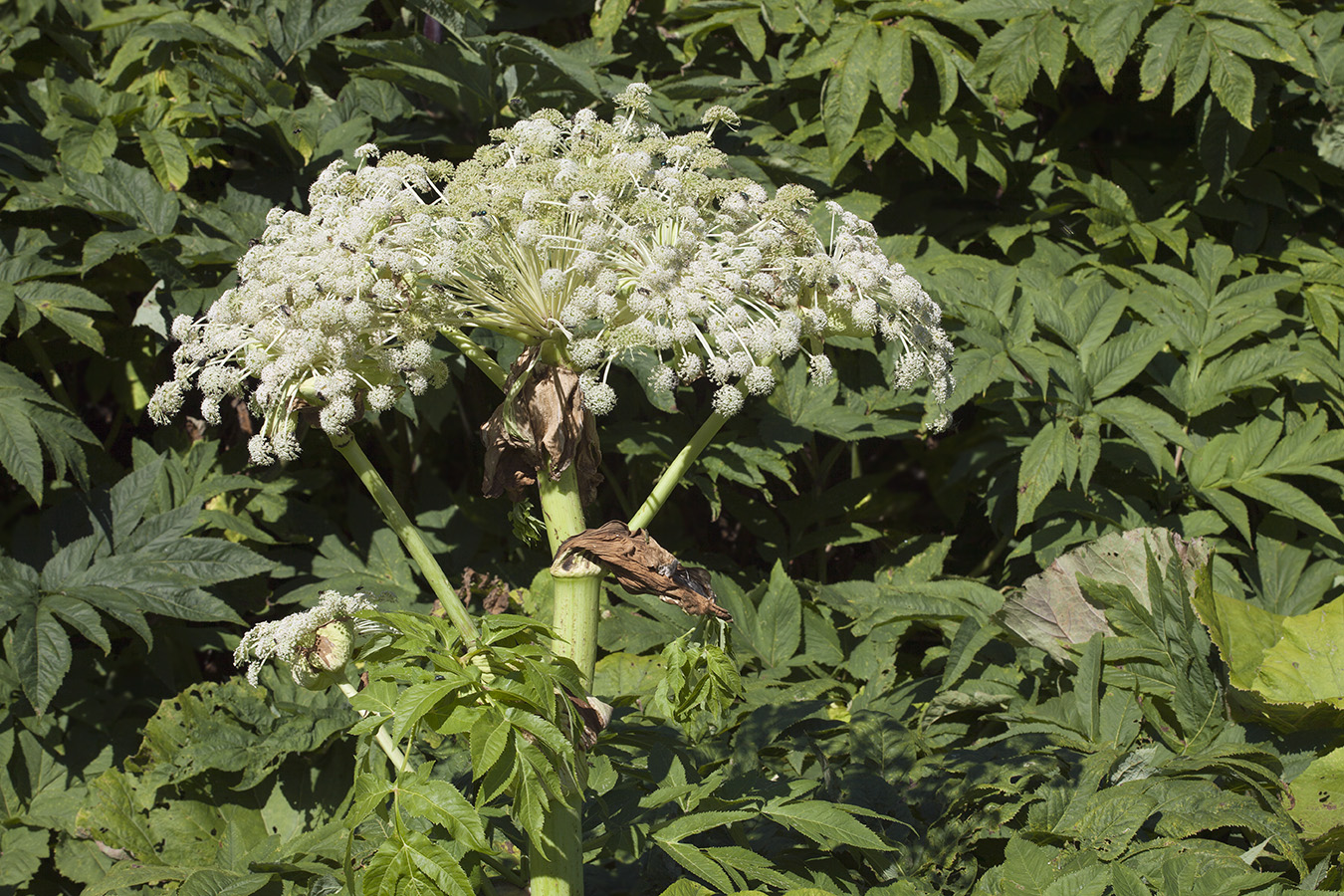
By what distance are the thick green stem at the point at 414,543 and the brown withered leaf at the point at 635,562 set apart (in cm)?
18

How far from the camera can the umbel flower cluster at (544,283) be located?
5.09 feet

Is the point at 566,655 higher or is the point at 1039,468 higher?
the point at 566,655

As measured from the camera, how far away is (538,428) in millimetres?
1670

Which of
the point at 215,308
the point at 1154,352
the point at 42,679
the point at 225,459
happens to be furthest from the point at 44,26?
the point at 1154,352

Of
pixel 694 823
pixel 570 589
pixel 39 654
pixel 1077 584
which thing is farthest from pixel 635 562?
pixel 39 654

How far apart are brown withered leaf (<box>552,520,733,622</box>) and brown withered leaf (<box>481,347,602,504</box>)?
0.49 feet

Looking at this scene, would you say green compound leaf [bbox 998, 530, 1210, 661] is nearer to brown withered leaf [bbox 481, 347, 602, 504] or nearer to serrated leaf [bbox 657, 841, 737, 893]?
serrated leaf [bbox 657, 841, 737, 893]

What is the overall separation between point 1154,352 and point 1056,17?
1.17 m

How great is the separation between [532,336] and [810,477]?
236 cm

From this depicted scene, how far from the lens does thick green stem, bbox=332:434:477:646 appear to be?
1662mm

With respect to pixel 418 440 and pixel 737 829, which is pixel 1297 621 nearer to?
pixel 737 829

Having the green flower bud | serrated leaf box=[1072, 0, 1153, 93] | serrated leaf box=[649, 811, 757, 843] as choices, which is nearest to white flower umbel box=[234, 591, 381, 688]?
the green flower bud

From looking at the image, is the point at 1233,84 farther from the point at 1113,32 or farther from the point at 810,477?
the point at 810,477

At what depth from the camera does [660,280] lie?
1557mm
